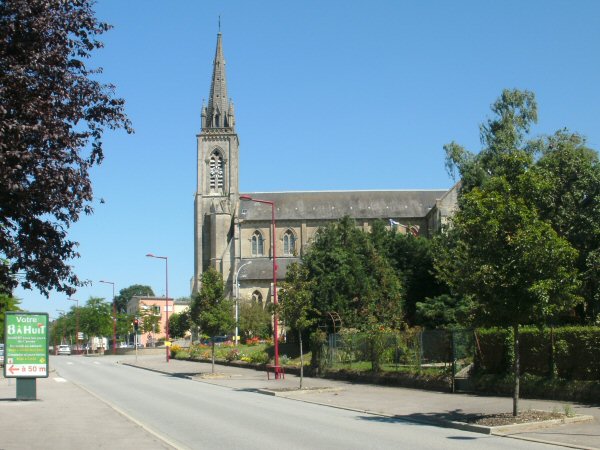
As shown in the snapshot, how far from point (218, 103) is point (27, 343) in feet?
260

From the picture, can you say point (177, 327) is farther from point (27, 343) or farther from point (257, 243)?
point (27, 343)

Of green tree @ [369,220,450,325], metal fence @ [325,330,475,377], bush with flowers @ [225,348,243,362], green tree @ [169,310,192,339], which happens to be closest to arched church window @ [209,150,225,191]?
green tree @ [169,310,192,339]

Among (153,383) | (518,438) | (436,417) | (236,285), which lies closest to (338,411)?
(436,417)

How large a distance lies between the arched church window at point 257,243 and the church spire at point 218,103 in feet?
50.4

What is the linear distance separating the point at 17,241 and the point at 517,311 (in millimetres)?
10675

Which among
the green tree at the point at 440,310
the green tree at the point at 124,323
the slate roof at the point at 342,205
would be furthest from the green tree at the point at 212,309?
the green tree at the point at 124,323

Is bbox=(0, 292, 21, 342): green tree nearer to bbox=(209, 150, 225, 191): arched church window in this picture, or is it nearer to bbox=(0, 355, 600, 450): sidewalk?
bbox=(0, 355, 600, 450): sidewalk

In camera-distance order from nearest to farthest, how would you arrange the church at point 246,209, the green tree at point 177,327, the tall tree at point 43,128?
the tall tree at point 43,128
the church at point 246,209
the green tree at point 177,327

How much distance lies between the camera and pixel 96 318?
289 feet

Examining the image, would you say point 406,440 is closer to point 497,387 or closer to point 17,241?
point 17,241

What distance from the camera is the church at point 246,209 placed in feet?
307

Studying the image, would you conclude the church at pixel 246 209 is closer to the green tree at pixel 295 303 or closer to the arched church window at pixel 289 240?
the arched church window at pixel 289 240

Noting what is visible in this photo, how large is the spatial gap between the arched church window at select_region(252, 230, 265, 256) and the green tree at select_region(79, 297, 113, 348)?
19.2 meters

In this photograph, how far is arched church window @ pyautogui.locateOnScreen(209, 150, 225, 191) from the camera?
9800 centimetres
